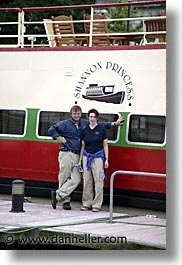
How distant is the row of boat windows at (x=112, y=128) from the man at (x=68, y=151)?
23 centimetres

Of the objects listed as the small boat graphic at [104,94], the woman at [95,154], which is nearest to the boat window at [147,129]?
the small boat graphic at [104,94]

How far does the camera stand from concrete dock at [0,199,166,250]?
9688mm

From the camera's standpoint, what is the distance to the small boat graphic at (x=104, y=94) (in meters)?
12.3

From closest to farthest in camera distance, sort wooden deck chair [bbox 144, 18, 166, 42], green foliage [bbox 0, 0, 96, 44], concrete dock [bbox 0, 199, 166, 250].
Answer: concrete dock [bbox 0, 199, 166, 250] → wooden deck chair [bbox 144, 18, 166, 42] → green foliage [bbox 0, 0, 96, 44]

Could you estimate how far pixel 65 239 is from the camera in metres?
9.97

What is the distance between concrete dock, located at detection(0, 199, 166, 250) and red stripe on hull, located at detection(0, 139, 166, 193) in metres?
0.57

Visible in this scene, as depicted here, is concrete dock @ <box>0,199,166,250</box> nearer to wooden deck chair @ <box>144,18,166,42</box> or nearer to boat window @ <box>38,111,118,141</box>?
boat window @ <box>38,111,118,141</box>

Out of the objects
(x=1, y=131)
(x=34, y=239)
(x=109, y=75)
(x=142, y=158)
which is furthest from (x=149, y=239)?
(x=1, y=131)

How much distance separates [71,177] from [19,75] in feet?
7.17

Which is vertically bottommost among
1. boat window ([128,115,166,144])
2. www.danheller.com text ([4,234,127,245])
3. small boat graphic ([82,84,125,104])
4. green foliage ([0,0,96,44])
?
www.danheller.com text ([4,234,127,245])

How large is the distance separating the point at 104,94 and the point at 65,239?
3.05 metres

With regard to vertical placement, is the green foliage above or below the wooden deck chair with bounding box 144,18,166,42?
above

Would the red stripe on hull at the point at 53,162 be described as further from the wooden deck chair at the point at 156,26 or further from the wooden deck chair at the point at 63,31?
the wooden deck chair at the point at 156,26

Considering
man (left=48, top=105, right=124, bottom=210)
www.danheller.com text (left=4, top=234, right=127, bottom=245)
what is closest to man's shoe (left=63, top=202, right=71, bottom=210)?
man (left=48, top=105, right=124, bottom=210)
